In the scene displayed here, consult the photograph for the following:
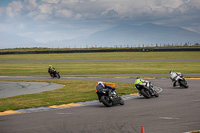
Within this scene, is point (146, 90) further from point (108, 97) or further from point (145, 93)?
point (108, 97)

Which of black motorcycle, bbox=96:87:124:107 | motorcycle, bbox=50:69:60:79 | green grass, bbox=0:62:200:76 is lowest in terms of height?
green grass, bbox=0:62:200:76

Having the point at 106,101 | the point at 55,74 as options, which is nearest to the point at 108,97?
the point at 106,101

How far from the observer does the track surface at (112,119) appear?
11266 millimetres

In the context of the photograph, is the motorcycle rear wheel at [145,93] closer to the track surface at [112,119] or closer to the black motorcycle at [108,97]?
the track surface at [112,119]

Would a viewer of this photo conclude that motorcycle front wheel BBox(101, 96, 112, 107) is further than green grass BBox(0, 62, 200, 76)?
No

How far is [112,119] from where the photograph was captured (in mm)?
13047

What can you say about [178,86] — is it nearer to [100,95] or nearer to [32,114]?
[100,95]

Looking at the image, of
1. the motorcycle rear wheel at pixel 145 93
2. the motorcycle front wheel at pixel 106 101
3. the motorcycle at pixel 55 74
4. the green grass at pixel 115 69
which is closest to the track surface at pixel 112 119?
the motorcycle front wheel at pixel 106 101

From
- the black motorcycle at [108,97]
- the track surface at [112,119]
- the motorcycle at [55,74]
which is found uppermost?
the black motorcycle at [108,97]

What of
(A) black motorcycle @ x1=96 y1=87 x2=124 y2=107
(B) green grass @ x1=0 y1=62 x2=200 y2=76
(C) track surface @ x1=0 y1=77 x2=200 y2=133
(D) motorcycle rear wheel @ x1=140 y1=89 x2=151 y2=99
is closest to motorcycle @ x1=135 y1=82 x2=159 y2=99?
(D) motorcycle rear wheel @ x1=140 y1=89 x2=151 y2=99

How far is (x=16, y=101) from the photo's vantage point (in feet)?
63.2

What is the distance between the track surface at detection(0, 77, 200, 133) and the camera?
11.3 metres

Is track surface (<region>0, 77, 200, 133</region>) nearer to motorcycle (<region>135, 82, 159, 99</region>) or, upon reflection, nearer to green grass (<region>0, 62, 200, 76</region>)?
motorcycle (<region>135, 82, 159, 99</region>)

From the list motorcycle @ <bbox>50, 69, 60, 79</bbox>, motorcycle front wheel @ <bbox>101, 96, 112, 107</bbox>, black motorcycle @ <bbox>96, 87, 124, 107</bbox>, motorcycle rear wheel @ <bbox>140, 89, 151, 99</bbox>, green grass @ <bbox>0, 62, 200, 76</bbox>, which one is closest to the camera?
motorcycle front wheel @ <bbox>101, 96, 112, 107</bbox>
